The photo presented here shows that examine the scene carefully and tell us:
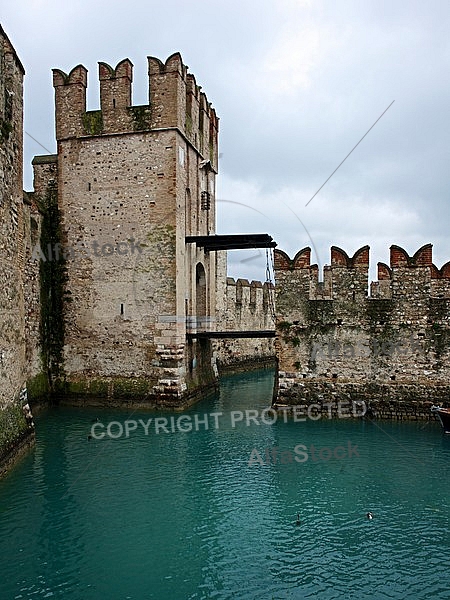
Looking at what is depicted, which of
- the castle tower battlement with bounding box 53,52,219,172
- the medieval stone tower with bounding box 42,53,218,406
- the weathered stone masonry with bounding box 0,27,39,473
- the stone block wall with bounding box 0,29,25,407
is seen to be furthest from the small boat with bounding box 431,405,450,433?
the castle tower battlement with bounding box 53,52,219,172

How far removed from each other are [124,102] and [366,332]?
968cm

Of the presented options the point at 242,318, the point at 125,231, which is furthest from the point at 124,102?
the point at 242,318

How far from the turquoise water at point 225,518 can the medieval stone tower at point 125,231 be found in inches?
138

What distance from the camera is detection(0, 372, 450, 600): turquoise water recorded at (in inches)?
255

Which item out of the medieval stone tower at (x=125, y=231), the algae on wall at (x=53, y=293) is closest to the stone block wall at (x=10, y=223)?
the medieval stone tower at (x=125, y=231)

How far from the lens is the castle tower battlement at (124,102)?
1608cm

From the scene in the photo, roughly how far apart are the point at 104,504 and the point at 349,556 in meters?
3.85

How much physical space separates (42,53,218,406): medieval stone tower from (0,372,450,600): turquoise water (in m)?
3.50

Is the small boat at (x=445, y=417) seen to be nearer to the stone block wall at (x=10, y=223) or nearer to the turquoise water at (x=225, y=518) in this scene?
the turquoise water at (x=225, y=518)

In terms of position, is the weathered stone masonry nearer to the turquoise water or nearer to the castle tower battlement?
the turquoise water

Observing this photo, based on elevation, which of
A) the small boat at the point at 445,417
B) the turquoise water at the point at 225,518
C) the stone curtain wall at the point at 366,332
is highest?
the stone curtain wall at the point at 366,332

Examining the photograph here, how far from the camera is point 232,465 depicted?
35.4 ft

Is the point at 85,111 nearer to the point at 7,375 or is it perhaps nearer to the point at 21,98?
the point at 21,98

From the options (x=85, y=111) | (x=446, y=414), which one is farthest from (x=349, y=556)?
(x=85, y=111)
